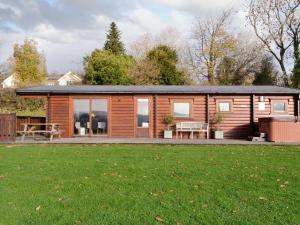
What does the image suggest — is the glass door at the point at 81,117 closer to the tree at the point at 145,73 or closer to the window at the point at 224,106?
the window at the point at 224,106

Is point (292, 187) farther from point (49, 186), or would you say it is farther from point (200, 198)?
point (49, 186)

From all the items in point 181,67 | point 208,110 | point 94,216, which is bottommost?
point 94,216

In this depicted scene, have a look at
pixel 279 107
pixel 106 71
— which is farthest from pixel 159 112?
pixel 106 71

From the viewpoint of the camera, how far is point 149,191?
22.9 feet

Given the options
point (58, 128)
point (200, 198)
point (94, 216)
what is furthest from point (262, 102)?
point (94, 216)

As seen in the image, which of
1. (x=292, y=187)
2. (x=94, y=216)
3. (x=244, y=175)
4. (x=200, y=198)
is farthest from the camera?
(x=244, y=175)

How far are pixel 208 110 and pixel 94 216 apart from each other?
16.3m

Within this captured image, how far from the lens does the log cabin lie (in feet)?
69.1

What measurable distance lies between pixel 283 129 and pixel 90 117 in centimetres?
969

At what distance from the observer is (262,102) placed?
21219 mm

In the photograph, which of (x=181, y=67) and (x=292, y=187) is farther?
(x=181, y=67)

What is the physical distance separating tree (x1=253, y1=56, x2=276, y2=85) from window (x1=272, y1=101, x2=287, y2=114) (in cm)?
2063

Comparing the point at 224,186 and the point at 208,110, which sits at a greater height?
the point at 208,110

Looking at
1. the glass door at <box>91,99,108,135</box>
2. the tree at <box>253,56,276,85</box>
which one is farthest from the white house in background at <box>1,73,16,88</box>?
the tree at <box>253,56,276,85</box>
